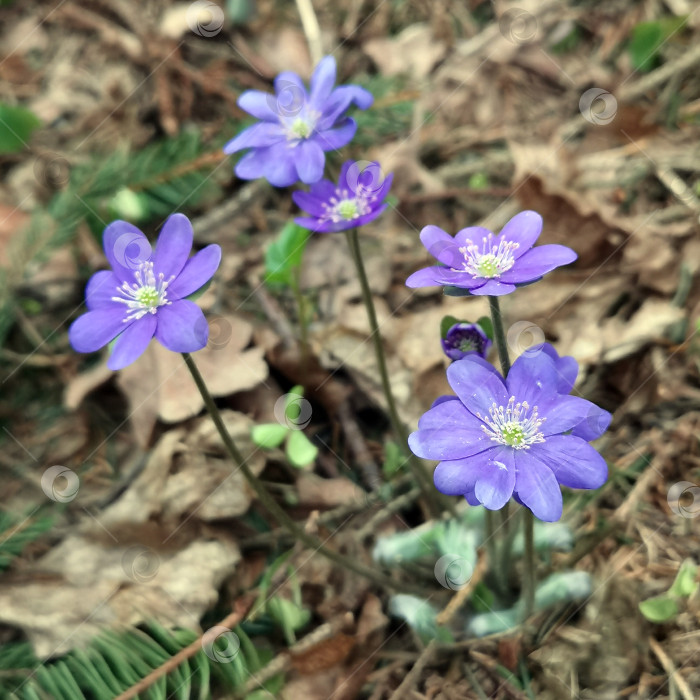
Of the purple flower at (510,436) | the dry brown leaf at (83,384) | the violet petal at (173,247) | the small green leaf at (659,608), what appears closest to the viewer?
the purple flower at (510,436)

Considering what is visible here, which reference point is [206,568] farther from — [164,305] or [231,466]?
[164,305]

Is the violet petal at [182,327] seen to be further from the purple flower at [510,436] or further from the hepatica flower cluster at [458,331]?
the purple flower at [510,436]

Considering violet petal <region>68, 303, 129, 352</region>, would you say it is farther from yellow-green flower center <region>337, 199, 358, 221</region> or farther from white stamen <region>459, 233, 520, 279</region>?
white stamen <region>459, 233, 520, 279</region>

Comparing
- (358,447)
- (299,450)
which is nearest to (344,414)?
(358,447)

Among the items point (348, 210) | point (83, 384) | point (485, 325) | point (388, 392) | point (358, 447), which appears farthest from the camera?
point (83, 384)

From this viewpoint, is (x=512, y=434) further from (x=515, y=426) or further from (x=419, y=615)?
(x=419, y=615)

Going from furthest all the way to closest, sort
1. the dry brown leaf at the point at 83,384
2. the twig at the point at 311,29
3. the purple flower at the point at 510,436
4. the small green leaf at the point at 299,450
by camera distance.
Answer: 1. the twig at the point at 311,29
2. the dry brown leaf at the point at 83,384
3. the small green leaf at the point at 299,450
4. the purple flower at the point at 510,436

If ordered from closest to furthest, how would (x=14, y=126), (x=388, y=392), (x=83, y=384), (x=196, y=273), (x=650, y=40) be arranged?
(x=196, y=273) → (x=388, y=392) → (x=83, y=384) → (x=14, y=126) → (x=650, y=40)

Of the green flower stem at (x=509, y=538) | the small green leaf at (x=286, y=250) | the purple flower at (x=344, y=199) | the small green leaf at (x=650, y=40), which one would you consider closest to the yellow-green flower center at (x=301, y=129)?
the purple flower at (x=344, y=199)
